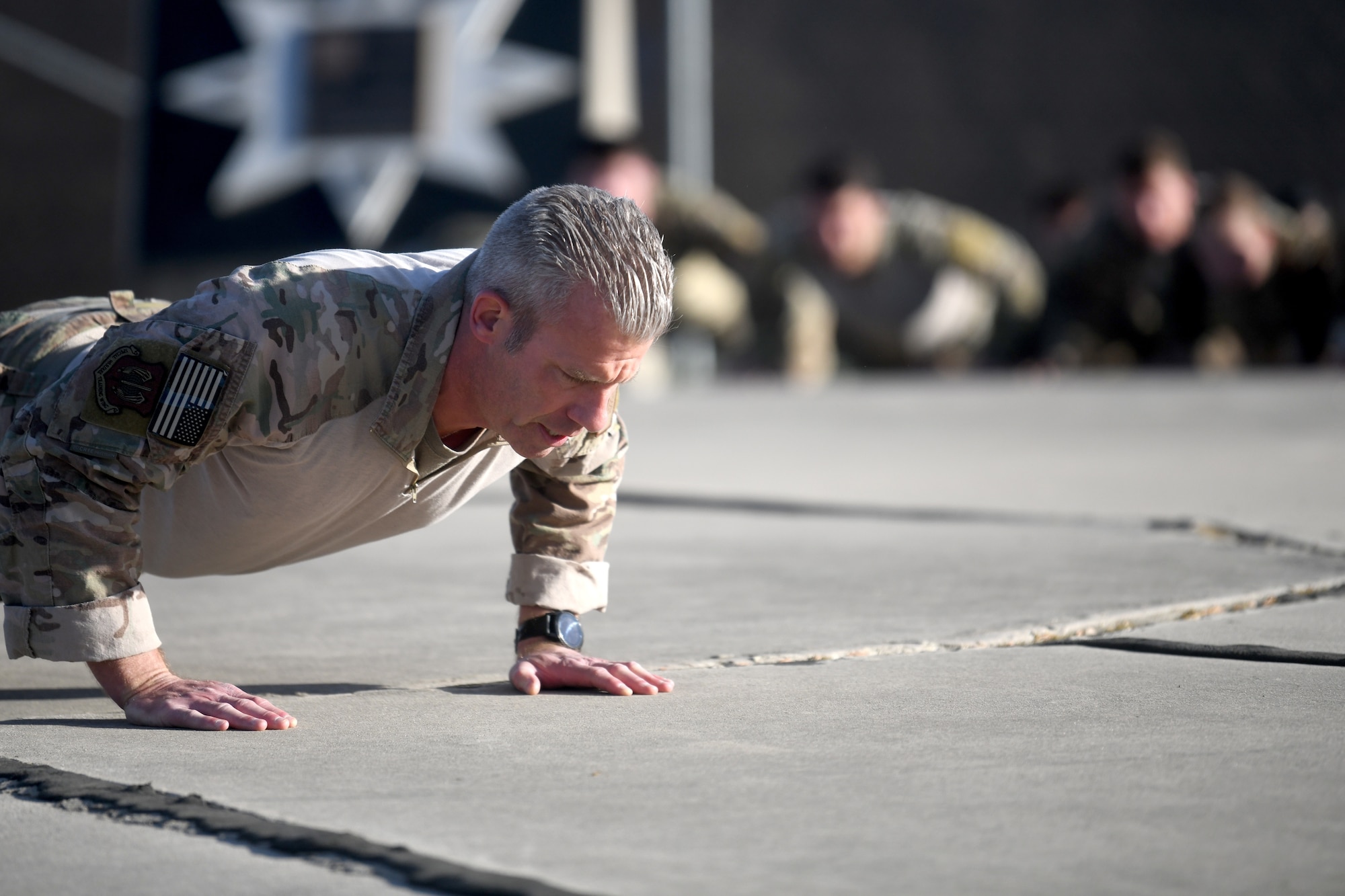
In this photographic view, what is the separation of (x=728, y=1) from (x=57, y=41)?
4014mm

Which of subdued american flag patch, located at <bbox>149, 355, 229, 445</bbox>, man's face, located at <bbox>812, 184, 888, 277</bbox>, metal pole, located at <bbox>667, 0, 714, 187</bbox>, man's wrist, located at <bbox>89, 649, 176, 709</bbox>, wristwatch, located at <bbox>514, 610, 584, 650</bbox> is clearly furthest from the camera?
metal pole, located at <bbox>667, 0, 714, 187</bbox>

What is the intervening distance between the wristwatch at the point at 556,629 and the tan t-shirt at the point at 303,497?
18 cm

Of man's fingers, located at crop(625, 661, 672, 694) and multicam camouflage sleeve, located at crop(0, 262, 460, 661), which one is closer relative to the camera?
multicam camouflage sleeve, located at crop(0, 262, 460, 661)

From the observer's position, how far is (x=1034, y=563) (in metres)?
2.72

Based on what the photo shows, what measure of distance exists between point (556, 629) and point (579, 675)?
0.13 m

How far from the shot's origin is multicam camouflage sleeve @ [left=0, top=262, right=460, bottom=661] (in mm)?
1668

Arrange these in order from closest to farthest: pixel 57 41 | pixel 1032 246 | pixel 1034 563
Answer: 1. pixel 1034 563
2. pixel 1032 246
3. pixel 57 41

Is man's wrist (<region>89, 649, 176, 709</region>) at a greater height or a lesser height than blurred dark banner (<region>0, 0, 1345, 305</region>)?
lesser

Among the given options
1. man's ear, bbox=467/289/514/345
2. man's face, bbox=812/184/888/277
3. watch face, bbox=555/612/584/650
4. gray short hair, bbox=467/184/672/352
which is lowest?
watch face, bbox=555/612/584/650

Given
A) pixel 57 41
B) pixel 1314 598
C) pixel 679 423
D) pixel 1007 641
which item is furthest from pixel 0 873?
pixel 57 41

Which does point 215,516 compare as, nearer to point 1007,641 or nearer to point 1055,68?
point 1007,641

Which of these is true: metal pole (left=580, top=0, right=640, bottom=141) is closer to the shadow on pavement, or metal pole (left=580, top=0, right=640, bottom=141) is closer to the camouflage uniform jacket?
the camouflage uniform jacket

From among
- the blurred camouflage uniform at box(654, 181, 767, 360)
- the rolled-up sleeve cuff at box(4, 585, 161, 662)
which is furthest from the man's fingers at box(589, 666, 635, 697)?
the blurred camouflage uniform at box(654, 181, 767, 360)

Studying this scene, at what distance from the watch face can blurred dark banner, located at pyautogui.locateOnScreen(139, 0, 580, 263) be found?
547 centimetres
